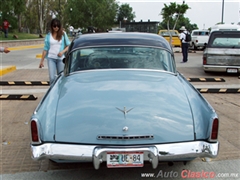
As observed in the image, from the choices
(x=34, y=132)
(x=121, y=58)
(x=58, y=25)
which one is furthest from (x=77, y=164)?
(x=58, y=25)

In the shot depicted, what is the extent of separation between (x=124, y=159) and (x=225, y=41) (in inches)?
381

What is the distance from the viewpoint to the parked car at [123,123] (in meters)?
2.86

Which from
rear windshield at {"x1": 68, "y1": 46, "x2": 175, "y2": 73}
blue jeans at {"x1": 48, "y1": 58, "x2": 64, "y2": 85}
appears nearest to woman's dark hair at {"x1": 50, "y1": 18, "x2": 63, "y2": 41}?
blue jeans at {"x1": 48, "y1": 58, "x2": 64, "y2": 85}

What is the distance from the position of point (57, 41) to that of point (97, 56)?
256cm

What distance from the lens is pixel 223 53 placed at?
10.8m

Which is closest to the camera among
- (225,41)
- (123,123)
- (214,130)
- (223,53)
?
(123,123)

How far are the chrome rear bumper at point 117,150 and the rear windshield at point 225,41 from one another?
8.99 m

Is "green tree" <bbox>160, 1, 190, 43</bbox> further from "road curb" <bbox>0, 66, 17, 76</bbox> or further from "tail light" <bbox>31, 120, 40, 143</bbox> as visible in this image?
"tail light" <bbox>31, 120, 40, 143</bbox>

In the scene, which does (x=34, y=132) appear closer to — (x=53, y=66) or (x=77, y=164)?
(x=77, y=164)

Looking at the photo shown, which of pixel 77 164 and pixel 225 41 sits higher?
pixel 225 41

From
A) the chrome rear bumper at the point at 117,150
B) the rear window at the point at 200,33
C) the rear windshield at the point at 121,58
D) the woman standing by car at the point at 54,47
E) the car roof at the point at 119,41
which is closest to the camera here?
the chrome rear bumper at the point at 117,150

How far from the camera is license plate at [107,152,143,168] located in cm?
284

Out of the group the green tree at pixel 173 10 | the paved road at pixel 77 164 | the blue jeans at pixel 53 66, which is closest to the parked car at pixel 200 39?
the green tree at pixel 173 10

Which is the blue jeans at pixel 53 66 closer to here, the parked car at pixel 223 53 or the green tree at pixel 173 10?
the parked car at pixel 223 53
